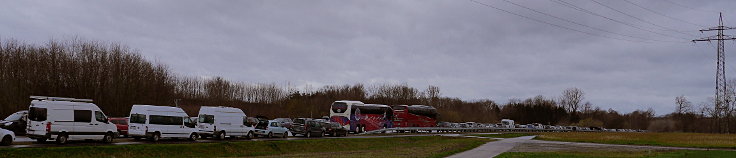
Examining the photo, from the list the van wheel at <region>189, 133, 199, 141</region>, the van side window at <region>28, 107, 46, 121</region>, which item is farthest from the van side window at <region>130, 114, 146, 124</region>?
the van side window at <region>28, 107, 46, 121</region>

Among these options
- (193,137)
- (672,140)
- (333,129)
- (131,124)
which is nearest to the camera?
(131,124)

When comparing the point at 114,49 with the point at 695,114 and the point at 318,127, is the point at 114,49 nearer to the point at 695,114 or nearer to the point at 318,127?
the point at 318,127

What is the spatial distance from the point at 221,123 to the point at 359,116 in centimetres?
2389

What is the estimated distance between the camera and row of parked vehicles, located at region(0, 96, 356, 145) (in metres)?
32.0

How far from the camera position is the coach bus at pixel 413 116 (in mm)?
73000

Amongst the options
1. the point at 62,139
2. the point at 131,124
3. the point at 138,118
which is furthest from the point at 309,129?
the point at 62,139

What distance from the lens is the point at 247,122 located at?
46.0m

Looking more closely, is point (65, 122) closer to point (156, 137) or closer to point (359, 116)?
point (156, 137)

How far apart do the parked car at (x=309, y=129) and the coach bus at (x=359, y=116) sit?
35.3ft

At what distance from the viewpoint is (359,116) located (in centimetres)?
6531

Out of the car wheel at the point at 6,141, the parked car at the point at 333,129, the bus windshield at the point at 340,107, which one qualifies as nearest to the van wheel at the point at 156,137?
the car wheel at the point at 6,141

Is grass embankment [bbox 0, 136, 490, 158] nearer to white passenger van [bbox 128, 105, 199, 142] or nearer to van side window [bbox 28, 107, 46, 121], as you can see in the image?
van side window [bbox 28, 107, 46, 121]

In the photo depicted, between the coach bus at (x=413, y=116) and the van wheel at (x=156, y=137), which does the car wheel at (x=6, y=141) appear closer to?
the van wheel at (x=156, y=137)

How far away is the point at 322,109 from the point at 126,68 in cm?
5050
